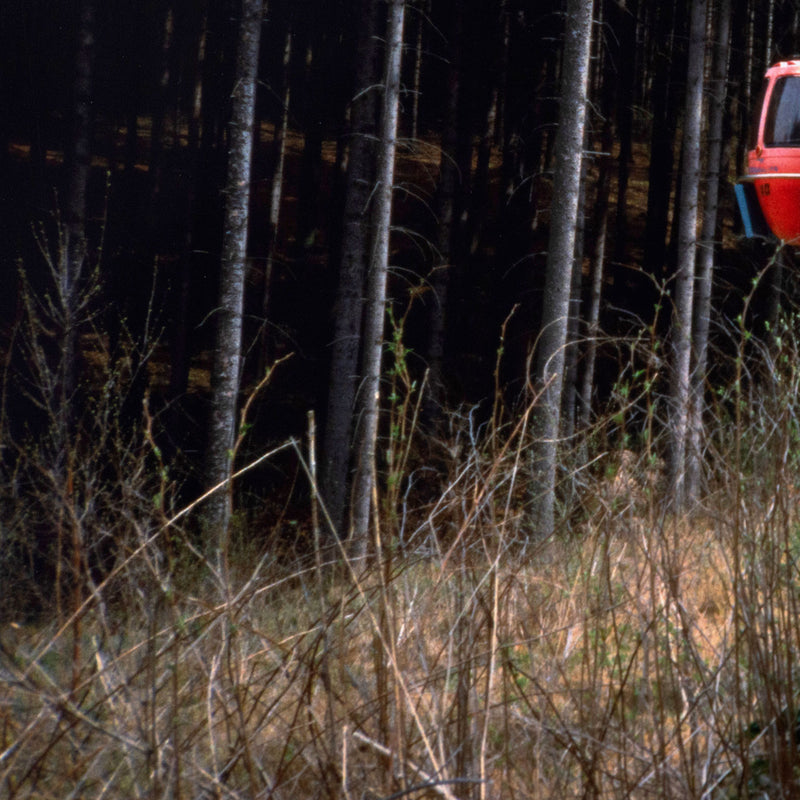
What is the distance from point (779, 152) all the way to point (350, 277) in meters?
5.30

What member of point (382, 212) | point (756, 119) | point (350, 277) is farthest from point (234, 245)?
point (756, 119)

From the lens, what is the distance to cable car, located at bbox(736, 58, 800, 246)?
1090 cm

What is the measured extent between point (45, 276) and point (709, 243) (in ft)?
32.8

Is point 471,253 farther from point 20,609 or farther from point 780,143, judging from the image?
point 20,609

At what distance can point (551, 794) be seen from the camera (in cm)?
205

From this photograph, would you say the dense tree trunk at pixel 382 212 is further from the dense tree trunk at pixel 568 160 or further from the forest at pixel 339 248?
the dense tree trunk at pixel 568 160

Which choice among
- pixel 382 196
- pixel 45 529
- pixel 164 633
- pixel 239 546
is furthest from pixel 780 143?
pixel 164 633

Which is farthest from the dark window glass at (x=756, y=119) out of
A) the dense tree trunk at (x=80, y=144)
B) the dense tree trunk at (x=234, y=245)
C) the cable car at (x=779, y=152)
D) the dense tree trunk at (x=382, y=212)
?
the dense tree trunk at (x=80, y=144)

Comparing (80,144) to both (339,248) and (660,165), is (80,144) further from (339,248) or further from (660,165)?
(660,165)

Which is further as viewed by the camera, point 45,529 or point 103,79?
point 103,79

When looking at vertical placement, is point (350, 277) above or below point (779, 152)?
below

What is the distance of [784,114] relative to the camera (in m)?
10.9

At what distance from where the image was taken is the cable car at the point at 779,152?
1090cm

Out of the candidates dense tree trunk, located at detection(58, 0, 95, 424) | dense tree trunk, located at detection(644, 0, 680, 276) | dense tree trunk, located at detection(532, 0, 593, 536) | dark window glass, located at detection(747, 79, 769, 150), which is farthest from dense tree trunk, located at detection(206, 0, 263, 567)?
dense tree trunk, located at detection(644, 0, 680, 276)
